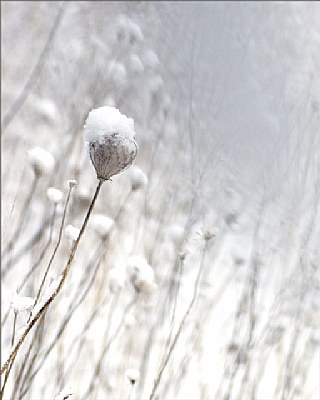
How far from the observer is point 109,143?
0.26 meters

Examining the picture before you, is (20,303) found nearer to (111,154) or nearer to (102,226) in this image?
(111,154)

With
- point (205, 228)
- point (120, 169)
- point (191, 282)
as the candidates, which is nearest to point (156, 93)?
point (191, 282)

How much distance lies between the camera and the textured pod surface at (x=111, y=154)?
0.26 metres

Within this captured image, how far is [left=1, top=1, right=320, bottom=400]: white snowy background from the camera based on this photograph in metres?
0.78

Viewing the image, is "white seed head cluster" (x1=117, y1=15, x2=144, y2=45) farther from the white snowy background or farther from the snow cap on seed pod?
the snow cap on seed pod

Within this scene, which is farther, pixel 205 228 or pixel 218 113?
pixel 218 113

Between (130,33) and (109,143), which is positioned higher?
(130,33)

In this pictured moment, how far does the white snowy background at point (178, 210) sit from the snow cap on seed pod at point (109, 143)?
0.55ft

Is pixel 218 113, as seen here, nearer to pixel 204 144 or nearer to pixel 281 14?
pixel 204 144

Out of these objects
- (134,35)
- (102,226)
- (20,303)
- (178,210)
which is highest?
(134,35)

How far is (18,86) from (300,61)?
45.3 inches

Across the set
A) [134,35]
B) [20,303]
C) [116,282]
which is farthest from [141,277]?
[134,35]

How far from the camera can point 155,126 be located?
1.55m

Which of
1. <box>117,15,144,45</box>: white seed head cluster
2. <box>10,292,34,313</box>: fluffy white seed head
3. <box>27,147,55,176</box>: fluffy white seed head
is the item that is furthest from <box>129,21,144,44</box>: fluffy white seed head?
<box>10,292,34,313</box>: fluffy white seed head
